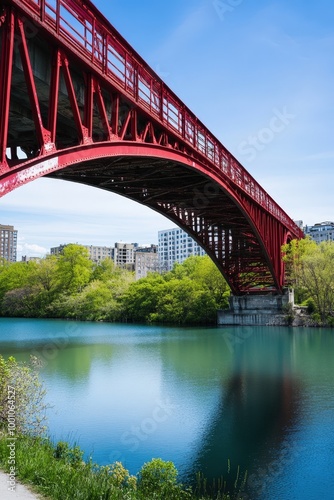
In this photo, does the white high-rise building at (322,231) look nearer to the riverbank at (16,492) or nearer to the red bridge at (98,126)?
the red bridge at (98,126)

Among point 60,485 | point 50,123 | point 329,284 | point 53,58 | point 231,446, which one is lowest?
point 231,446

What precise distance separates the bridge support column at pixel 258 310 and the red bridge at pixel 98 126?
45.0 ft

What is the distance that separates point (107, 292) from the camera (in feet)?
227

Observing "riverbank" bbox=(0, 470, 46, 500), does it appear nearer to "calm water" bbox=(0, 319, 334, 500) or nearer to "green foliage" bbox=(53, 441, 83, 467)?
"green foliage" bbox=(53, 441, 83, 467)

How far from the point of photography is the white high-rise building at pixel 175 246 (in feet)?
553

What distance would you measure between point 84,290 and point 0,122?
66.0 m

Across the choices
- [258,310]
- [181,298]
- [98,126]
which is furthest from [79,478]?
[181,298]

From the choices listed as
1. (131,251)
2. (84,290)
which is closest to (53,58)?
(84,290)

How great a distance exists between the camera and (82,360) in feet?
89.7

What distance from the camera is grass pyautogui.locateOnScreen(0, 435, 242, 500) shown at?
6672 mm

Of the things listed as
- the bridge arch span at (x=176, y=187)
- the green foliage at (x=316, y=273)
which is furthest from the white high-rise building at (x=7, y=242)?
the green foliage at (x=316, y=273)

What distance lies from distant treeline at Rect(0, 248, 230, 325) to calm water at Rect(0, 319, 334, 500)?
25.8m

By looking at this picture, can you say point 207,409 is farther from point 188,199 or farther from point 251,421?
point 188,199

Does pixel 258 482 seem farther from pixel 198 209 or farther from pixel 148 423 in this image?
pixel 198 209
